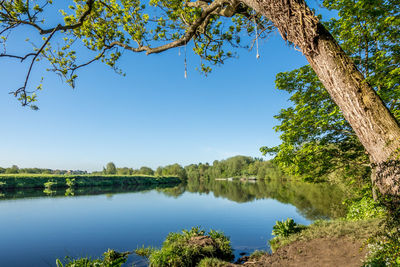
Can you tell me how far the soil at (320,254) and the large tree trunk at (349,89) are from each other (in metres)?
5.74

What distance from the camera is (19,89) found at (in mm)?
3439

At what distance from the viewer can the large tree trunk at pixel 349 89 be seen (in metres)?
1.73

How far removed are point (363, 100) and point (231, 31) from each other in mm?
4613

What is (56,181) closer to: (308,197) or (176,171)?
(308,197)

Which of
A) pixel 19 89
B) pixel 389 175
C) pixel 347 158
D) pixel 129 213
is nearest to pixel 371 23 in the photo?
pixel 347 158

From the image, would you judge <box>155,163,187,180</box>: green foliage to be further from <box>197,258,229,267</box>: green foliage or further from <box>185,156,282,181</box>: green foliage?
<box>197,258,229,267</box>: green foliage

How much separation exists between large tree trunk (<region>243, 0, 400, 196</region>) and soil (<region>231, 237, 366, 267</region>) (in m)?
5.74

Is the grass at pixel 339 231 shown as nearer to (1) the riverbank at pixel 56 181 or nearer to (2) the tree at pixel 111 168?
(1) the riverbank at pixel 56 181

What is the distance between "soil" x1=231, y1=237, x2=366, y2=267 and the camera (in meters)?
6.10

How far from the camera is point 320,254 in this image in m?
6.79

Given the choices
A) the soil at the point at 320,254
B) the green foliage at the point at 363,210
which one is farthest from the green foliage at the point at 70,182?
the green foliage at the point at 363,210

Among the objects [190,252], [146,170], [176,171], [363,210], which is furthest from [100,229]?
[146,170]

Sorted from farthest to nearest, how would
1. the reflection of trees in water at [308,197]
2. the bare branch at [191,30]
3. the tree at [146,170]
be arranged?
the tree at [146,170] → the reflection of trees in water at [308,197] → the bare branch at [191,30]

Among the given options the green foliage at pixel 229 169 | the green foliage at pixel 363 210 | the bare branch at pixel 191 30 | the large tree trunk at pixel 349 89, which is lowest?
the green foliage at pixel 229 169
